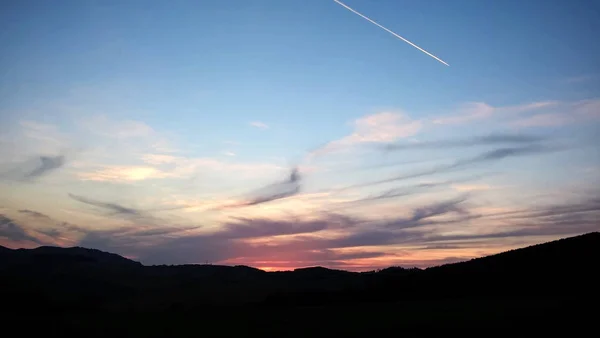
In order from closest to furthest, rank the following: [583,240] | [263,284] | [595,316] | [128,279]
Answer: [595,316] < [583,240] < [263,284] < [128,279]

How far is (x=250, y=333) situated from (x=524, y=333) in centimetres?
1414

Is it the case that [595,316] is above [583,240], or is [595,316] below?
below

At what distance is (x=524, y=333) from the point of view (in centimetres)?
2031

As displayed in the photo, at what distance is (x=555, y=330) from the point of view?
2019 centimetres

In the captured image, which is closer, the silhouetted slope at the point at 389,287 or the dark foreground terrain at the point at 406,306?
the dark foreground terrain at the point at 406,306

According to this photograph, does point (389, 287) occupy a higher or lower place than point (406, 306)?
higher

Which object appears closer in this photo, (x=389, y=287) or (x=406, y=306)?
(x=406, y=306)

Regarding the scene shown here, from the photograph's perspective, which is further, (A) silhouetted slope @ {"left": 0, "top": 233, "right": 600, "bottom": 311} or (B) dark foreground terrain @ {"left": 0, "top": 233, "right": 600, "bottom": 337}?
(A) silhouetted slope @ {"left": 0, "top": 233, "right": 600, "bottom": 311}

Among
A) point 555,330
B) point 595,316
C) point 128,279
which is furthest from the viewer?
point 128,279

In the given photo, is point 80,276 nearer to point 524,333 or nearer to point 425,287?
point 425,287

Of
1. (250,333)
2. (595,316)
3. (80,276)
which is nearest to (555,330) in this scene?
(595,316)

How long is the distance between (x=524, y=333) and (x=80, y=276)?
90431 mm

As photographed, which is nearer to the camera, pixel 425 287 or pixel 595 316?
pixel 595 316

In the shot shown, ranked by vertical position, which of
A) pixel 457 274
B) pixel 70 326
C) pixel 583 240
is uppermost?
pixel 583 240
